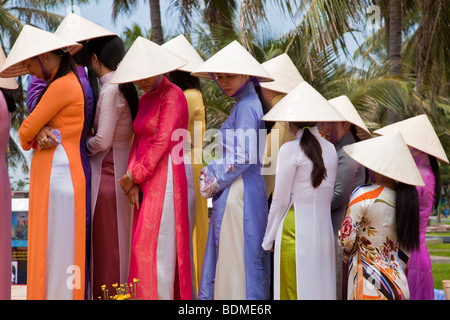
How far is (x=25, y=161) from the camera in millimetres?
29172

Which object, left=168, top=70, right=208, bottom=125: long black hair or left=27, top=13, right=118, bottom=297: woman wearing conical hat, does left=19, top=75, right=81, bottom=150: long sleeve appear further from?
left=168, top=70, right=208, bottom=125: long black hair

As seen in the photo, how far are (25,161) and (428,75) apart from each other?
70.2 feet

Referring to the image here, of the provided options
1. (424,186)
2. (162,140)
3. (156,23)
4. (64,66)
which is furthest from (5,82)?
(156,23)

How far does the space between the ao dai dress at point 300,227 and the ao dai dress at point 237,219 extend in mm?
193

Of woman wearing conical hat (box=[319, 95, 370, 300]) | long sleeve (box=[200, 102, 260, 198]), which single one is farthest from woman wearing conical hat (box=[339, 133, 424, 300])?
long sleeve (box=[200, 102, 260, 198])

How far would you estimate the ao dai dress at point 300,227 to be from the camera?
429 cm

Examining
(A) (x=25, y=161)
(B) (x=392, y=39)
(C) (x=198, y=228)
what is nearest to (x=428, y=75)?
→ (B) (x=392, y=39)

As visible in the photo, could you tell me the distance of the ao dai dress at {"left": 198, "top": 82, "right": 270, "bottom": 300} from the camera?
4.48 meters

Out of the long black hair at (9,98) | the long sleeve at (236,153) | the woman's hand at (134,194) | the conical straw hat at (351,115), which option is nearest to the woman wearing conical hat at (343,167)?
the conical straw hat at (351,115)

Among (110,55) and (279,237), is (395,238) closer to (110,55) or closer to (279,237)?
(279,237)

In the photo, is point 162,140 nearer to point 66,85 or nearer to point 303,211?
point 66,85

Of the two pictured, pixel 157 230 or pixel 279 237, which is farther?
pixel 157 230

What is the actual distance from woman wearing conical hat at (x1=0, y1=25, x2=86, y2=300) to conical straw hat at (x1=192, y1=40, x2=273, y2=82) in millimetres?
943

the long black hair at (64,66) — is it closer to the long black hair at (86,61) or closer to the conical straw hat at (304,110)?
the long black hair at (86,61)
